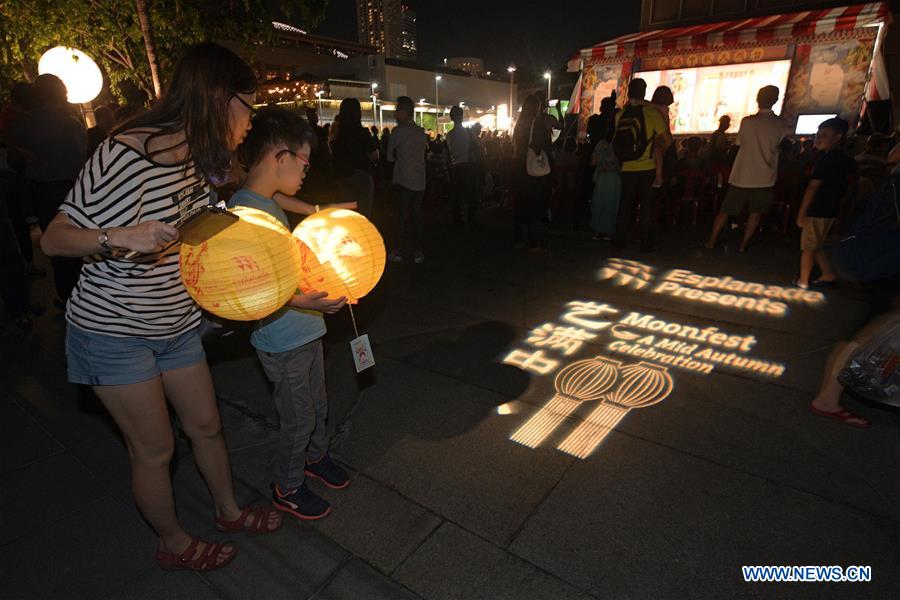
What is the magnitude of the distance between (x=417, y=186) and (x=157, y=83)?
155 inches

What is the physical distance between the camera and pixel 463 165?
940 cm

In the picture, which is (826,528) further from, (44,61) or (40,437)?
(44,61)

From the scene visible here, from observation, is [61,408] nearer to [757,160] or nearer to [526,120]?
[526,120]

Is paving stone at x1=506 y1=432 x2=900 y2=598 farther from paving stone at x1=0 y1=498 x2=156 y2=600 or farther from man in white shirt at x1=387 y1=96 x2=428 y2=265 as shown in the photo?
man in white shirt at x1=387 y1=96 x2=428 y2=265

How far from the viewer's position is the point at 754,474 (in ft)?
8.98

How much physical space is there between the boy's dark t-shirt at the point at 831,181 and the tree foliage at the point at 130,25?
7.05m

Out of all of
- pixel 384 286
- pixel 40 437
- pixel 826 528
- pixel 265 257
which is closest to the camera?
pixel 265 257

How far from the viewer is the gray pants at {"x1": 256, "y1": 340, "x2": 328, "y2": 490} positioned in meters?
2.26

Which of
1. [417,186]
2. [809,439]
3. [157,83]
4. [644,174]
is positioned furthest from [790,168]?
[157,83]

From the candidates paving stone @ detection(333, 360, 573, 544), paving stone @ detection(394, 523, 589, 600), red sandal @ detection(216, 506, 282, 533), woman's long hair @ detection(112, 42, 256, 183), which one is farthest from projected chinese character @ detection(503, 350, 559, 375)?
woman's long hair @ detection(112, 42, 256, 183)

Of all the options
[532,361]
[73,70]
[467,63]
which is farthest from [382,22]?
[532,361]

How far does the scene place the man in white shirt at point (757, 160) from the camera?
20.8 ft

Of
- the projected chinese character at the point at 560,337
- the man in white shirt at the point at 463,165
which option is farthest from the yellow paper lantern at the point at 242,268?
the man in white shirt at the point at 463,165

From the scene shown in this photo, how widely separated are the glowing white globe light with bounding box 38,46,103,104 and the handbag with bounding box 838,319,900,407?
9049 mm
